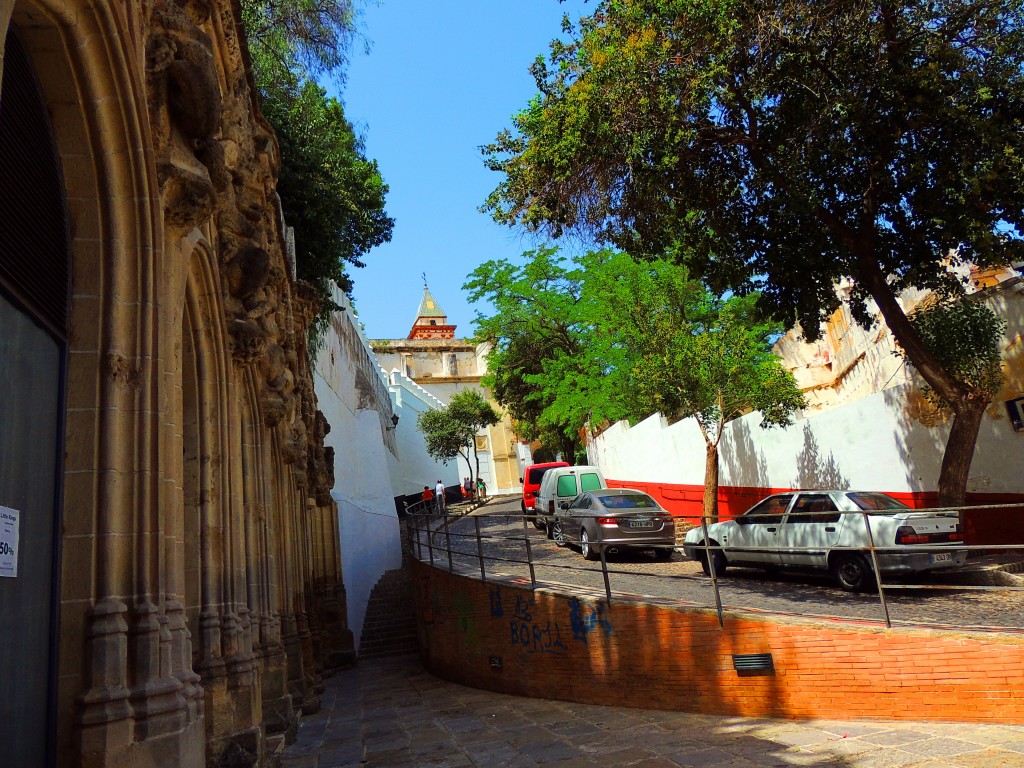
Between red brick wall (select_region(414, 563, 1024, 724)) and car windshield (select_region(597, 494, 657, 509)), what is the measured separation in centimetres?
425

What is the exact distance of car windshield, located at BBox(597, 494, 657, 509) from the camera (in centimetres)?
1478

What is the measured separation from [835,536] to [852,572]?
536mm

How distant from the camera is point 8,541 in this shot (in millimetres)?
3893

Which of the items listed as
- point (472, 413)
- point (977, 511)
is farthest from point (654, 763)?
point (472, 413)

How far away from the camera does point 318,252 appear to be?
630 inches

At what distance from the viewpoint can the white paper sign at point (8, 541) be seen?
3.81 meters

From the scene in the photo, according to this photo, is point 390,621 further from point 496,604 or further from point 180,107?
point 180,107

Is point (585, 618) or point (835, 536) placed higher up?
point (835, 536)

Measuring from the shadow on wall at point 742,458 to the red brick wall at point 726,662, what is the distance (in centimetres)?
940

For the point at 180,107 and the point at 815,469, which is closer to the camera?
the point at 180,107

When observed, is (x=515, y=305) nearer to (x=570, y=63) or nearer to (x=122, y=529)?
(x=570, y=63)

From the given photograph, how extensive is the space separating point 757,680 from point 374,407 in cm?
2377

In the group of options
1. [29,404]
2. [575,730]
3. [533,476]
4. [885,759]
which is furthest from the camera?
[533,476]

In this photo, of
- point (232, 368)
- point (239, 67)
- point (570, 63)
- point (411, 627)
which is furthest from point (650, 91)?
point (411, 627)
